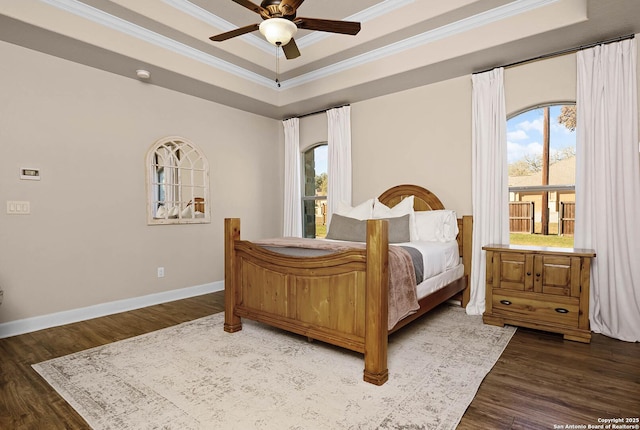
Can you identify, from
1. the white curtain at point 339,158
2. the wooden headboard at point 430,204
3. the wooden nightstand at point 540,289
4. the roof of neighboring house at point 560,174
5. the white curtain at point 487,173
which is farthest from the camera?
the white curtain at point 339,158

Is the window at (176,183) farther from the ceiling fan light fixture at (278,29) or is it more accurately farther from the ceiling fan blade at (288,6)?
the ceiling fan blade at (288,6)

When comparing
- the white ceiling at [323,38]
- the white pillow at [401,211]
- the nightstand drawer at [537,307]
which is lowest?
the nightstand drawer at [537,307]

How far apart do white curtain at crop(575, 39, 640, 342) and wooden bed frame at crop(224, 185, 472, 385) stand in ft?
4.21

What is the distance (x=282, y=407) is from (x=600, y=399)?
1.84 meters

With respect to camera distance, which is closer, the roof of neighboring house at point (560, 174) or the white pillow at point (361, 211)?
the roof of neighboring house at point (560, 174)

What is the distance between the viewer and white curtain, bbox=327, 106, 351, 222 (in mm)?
4863

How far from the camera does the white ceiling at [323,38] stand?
2875 mm

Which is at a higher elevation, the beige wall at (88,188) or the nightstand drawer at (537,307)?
the beige wall at (88,188)

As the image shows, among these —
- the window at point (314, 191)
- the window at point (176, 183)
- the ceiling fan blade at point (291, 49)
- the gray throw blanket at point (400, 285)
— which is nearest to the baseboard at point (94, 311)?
the window at point (176, 183)

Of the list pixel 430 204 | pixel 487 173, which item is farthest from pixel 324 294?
pixel 487 173

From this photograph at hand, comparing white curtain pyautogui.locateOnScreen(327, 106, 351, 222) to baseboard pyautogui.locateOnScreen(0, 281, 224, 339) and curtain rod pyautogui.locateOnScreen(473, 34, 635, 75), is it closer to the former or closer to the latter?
curtain rod pyautogui.locateOnScreen(473, 34, 635, 75)

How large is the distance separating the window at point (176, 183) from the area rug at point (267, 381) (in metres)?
1.73

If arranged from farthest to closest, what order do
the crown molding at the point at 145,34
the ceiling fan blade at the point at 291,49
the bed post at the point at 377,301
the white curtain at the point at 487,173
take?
the white curtain at the point at 487,173
the crown molding at the point at 145,34
the ceiling fan blade at the point at 291,49
the bed post at the point at 377,301

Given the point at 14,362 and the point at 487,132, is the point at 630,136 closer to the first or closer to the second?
the point at 487,132
